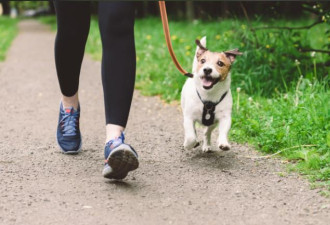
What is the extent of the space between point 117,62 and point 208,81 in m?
0.75

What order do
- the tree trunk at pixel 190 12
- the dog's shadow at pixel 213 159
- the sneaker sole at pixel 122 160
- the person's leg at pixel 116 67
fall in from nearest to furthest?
the sneaker sole at pixel 122 160, the person's leg at pixel 116 67, the dog's shadow at pixel 213 159, the tree trunk at pixel 190 12

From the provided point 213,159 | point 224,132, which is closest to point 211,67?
point 224,132

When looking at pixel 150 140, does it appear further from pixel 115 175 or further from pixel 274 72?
pixel 274 72

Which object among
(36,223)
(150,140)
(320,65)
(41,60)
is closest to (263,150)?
(150,140)

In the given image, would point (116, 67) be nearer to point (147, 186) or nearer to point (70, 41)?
point (70, 41)

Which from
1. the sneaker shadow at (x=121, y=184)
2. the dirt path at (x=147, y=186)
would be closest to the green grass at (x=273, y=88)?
the dirt path at (x=147, y=186)

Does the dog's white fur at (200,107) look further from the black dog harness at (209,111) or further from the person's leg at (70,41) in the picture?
the person's leg at (70,41)

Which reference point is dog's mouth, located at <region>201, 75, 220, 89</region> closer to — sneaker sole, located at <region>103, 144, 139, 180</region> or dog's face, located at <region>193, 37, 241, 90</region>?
dog's face, located at <region>193, 37, 241, 90</region>

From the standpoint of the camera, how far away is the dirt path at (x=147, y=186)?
2324 millimetres

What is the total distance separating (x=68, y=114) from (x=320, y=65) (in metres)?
3.34

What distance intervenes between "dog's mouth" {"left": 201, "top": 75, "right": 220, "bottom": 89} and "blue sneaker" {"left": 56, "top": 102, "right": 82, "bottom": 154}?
2.72 feet

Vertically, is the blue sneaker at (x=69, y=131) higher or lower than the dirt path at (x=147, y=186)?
higher

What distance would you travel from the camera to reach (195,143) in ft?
10.8

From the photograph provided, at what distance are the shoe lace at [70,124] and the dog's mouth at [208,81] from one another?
32.7 inches
